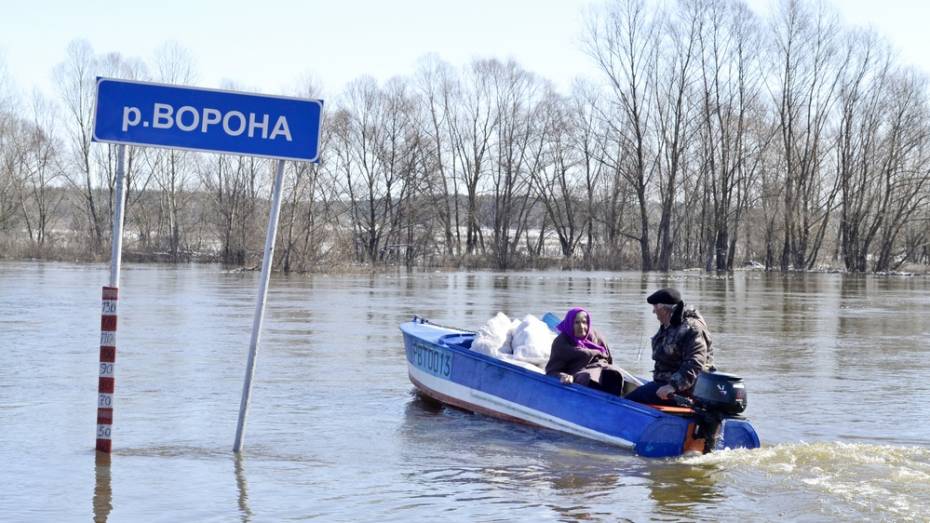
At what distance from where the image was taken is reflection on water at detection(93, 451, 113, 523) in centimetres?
779

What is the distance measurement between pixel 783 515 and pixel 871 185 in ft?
214

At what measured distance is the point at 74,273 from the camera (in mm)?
46375

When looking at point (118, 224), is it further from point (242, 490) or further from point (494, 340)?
point (494, 340)

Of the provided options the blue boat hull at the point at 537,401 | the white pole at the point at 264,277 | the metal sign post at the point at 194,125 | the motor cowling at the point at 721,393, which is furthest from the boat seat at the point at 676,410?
the metal sign post at the point at 194,125

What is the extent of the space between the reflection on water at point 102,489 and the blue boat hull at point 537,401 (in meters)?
3.99

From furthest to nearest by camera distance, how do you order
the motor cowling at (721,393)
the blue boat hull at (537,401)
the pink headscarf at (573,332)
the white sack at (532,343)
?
the white sack at (532,343) → the pink headscarf at (573,332) → the blue boat hull at (537,401) → the motor cowling at (721,393)

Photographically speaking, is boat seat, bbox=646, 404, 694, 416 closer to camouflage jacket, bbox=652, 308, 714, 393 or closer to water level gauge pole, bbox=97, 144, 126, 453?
camouflage jacket, bbox=652, 308, 714, 393

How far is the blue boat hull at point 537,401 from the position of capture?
10039 mm

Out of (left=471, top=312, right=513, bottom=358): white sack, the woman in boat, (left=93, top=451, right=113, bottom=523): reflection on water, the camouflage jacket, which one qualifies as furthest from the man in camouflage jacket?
(left=93, top=451, right=113, bottom=523): reflection on water

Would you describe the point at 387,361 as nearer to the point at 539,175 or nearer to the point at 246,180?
the point at 246,180

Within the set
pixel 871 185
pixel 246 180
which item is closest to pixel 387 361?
pixel 246 180

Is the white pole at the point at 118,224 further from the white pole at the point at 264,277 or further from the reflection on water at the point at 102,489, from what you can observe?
the reflection on water at the point at 102,489

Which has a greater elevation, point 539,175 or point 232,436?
point 539,175

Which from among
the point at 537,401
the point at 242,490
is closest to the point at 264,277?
the point at 242,490
